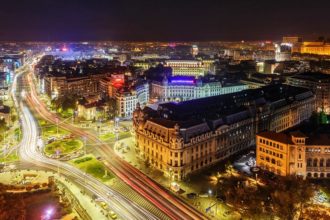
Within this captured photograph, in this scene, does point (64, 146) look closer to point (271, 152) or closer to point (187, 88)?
point (271, 152)

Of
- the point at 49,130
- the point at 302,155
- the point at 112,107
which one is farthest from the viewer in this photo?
the point at 112,107

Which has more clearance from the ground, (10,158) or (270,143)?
(270,143)

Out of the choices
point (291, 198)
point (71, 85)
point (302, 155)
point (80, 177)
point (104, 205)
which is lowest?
point (104, 205)

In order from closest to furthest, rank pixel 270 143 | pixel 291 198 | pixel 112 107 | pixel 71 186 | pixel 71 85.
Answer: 1. pixel 291 198
2. pixel 71 186
3. pixel 270 143
4. pixel 112 107
5. pixel 71 85

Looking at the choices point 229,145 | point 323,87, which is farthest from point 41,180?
point 323,87

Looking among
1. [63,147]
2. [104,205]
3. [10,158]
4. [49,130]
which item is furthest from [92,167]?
[49,130]

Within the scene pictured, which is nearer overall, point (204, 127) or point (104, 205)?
point (104, 205)

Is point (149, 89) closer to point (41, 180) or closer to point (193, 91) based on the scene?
point (193, 91)

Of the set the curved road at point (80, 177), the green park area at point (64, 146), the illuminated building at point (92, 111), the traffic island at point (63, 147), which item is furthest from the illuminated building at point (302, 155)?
the illuminated building at point (92, 111)

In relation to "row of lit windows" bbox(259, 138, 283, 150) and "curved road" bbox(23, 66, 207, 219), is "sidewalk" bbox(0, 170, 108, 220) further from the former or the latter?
"row of lit windows" bbox(259, 138, 283, 150)
